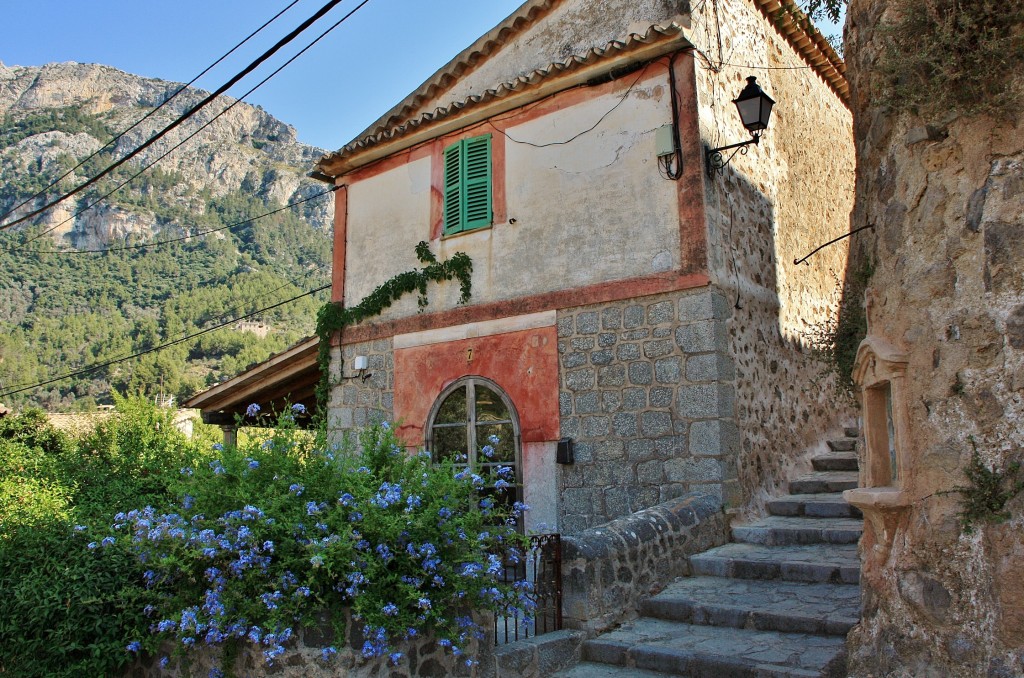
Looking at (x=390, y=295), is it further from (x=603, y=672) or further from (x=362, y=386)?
(x=603, y=672)

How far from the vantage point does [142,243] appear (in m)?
62.9

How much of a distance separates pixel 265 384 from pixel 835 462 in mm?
8080

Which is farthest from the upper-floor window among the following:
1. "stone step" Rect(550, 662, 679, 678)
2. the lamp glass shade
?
"stone step" Rect(550, 662, 679, 678)

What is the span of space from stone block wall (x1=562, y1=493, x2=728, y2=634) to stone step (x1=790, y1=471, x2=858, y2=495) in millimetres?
1655

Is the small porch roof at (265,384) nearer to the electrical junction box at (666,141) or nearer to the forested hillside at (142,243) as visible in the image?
the electrical junction box at (666,141)

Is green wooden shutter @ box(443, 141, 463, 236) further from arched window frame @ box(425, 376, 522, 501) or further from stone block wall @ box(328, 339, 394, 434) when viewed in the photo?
arched window frame @ box(425, 376, 522, 501)

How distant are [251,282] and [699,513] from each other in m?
52.5

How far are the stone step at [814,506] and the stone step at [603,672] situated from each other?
324cm

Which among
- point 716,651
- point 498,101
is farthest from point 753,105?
point 716,651

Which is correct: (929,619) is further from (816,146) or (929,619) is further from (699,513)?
(816,146)

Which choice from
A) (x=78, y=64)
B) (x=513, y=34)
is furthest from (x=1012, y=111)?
(x=78, y=64)

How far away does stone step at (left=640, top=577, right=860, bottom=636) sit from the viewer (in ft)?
18.1

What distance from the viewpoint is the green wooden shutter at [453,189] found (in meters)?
10.2

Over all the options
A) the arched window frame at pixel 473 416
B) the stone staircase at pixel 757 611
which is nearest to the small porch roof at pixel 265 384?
the arched window frame at pixel 473 416
